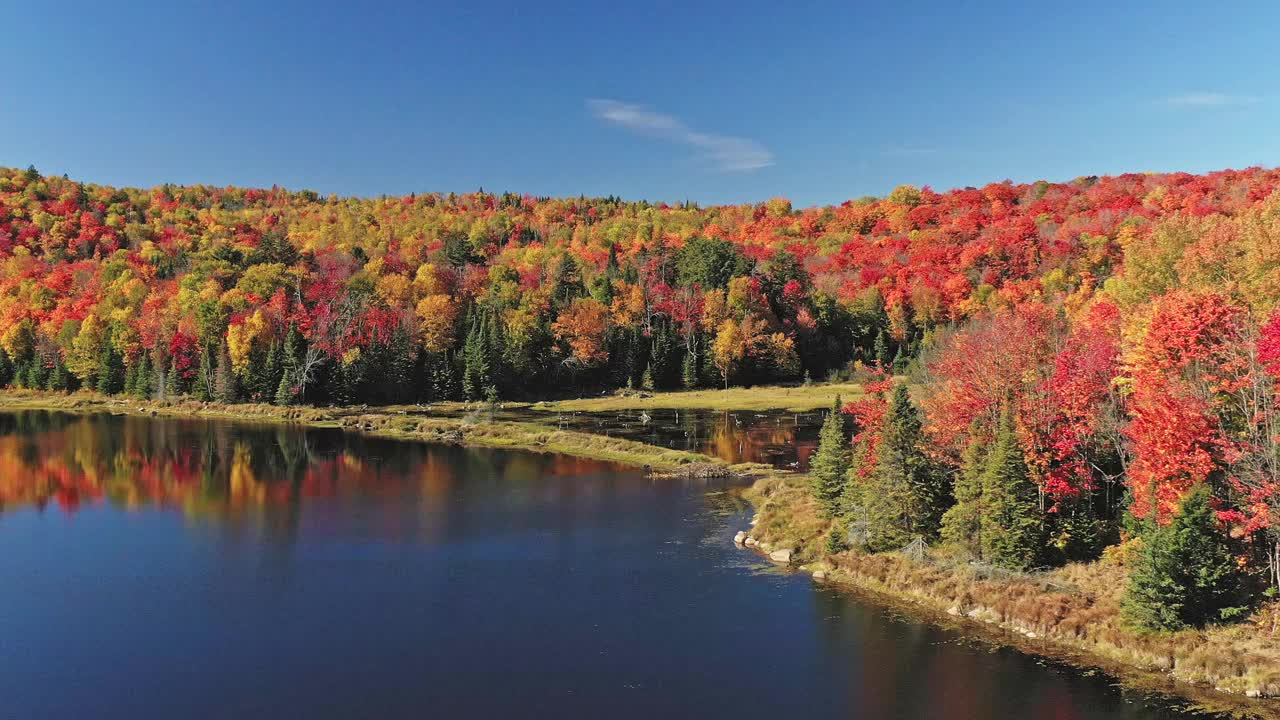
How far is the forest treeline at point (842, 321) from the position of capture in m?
30.2

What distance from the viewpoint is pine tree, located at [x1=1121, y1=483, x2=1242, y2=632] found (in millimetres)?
25734

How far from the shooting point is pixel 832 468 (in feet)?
132

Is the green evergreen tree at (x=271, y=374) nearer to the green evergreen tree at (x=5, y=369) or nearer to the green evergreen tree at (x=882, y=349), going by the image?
the green evergreen tree at (x=5, y=369)

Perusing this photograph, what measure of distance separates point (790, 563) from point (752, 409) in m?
55.1

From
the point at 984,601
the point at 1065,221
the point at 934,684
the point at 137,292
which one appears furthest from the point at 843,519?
the point at 1065,221

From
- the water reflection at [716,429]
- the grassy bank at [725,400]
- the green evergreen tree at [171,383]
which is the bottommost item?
the water reflection at [716,429]

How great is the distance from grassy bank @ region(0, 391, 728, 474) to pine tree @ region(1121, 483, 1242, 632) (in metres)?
31.4

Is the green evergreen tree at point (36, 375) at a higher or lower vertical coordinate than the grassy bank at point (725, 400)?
higher

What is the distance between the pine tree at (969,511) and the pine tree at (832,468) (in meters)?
6.47

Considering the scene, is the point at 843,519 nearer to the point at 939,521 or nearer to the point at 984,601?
the point at 939,521

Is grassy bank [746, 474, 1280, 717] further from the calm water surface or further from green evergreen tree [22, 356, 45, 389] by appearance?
green evergreen tree [22, 356, 45, 389]

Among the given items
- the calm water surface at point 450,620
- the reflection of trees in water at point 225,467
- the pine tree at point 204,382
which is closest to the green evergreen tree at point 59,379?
the pine tree at point 204,382

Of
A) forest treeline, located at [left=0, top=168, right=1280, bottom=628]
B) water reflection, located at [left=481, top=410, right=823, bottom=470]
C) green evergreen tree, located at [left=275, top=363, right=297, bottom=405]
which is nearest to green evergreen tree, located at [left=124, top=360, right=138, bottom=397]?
forest treeline, located at [left=0, top=168, right=1280, bottom=628]

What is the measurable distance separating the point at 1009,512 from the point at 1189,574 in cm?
674
